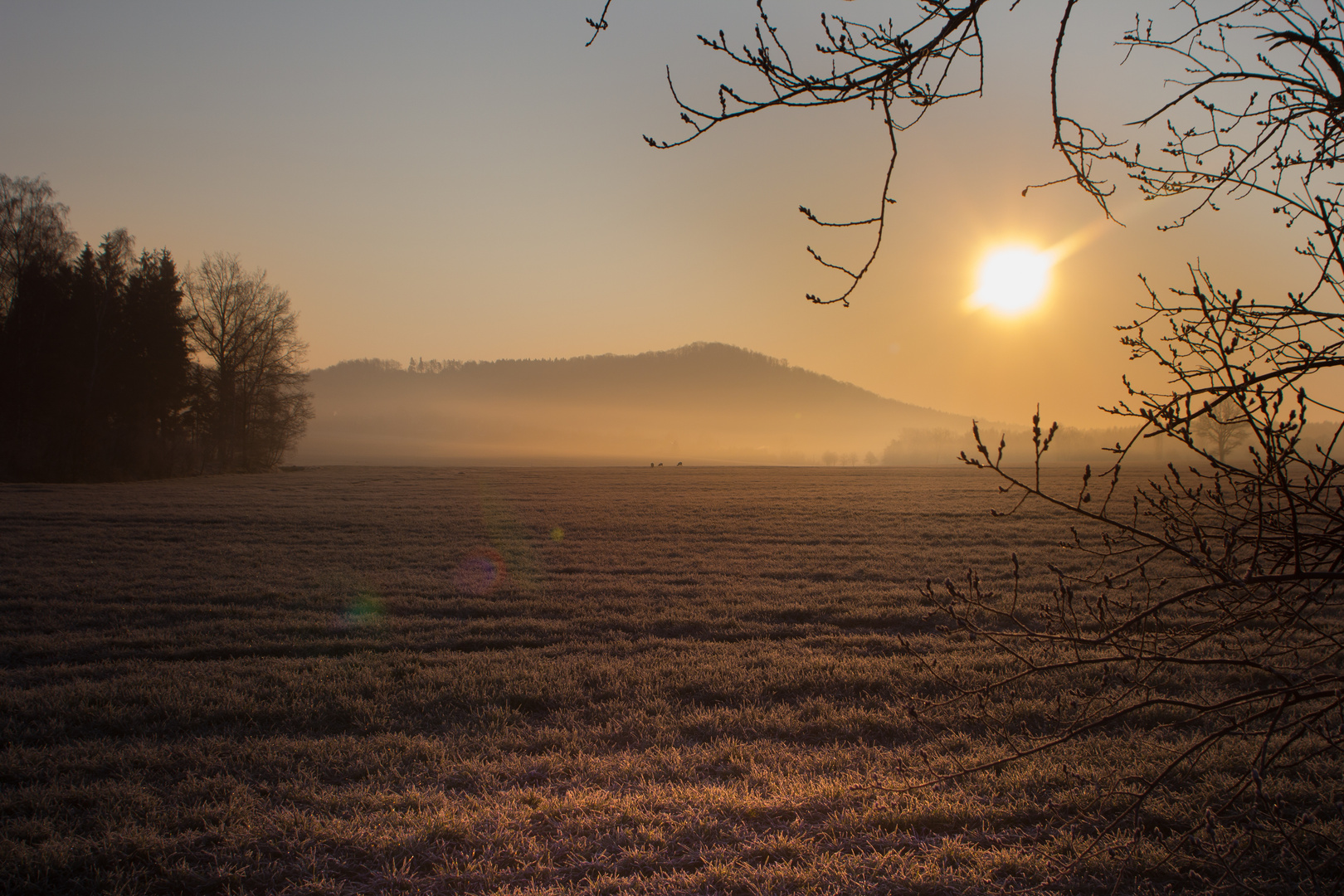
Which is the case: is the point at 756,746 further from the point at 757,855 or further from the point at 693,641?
the point at 693,641

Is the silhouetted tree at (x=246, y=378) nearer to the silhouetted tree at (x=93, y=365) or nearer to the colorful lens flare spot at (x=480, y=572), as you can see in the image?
the silhouetted tree at (x=93, y=365)

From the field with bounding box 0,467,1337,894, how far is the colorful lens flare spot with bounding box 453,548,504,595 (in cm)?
18

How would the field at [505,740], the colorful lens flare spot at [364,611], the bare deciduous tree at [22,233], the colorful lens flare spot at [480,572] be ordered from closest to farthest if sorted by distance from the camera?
the field at [505,740] → the colorful lens flare spot at [364,611] → the colorful lens flare spot at [480,572] → the bare deciduous tree at [22,233]

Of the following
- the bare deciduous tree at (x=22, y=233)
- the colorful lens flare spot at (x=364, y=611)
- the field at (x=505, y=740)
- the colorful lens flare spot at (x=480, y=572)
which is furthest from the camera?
the bare deciduous tree at (x=22, y=233)

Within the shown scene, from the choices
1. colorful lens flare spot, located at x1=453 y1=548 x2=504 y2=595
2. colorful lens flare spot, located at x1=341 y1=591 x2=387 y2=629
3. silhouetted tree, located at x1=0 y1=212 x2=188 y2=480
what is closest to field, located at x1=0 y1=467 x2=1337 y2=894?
colorful lens flare spot, located at x1=341 y1=591 x2=387 y2=629

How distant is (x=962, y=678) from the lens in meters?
6.35

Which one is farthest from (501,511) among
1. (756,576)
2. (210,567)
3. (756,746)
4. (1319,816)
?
(1319,816)

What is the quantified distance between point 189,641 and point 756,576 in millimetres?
8964

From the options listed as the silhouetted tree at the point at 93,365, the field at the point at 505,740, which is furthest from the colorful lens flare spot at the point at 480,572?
the silhouetted tree at the point at 93,365

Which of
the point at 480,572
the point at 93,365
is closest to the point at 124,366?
the point at 93,365

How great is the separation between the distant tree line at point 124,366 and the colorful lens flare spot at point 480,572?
31.9 metres

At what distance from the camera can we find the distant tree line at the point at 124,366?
3228 centimetres

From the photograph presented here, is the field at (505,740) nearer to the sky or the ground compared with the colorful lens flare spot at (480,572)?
nearer to the sky

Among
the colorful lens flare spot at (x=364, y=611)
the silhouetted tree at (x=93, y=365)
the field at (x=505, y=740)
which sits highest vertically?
the silhouetted tree at (x=93, y=365)
